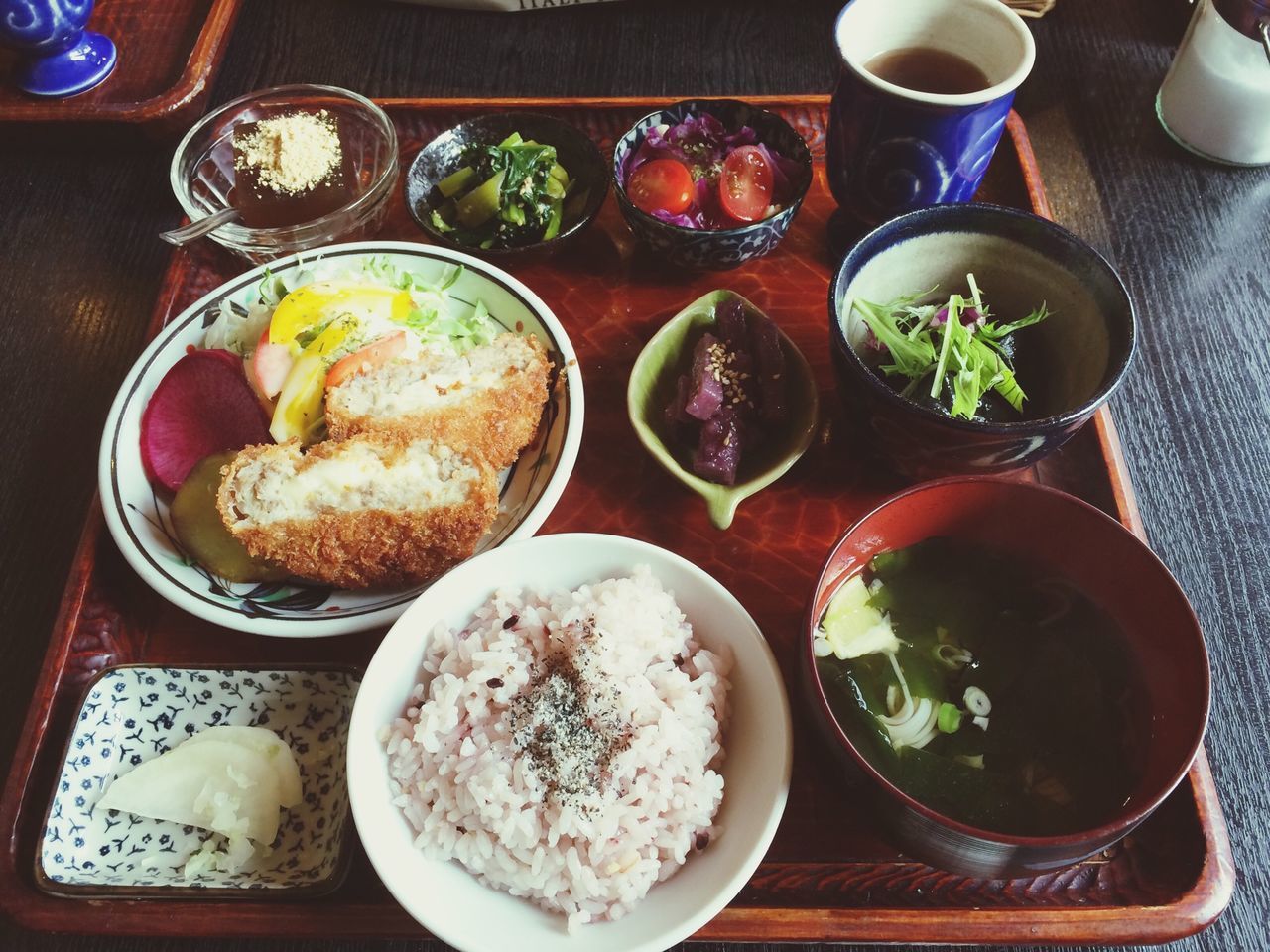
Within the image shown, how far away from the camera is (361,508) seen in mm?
1856

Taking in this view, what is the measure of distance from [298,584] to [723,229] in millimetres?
1249

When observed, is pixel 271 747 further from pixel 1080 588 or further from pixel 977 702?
pixel 1080 588

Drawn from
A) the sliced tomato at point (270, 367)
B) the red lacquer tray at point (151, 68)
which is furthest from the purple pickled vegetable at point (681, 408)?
the red lacquer tray at point (151, 68)

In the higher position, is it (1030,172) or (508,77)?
(1030,172)

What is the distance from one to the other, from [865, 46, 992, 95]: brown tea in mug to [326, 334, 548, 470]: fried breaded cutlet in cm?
113

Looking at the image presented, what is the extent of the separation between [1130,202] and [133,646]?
2.91 metres

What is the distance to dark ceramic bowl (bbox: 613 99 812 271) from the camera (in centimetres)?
216

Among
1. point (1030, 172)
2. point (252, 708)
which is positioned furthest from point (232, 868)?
point (1030, 172)

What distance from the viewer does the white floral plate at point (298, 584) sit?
1.78 meters

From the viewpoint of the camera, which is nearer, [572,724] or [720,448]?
[572,724]

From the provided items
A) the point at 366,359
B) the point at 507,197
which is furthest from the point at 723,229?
the point at 366,359

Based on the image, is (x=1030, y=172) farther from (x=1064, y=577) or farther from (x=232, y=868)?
(x=232, y=868)

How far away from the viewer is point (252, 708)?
5.62 feet

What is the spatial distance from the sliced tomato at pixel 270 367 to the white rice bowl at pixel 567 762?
787 mm
